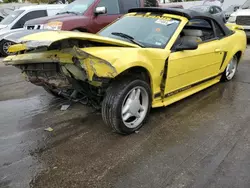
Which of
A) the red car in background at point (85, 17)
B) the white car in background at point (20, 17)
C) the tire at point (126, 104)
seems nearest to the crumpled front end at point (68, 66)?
the tire at point (126, 104)

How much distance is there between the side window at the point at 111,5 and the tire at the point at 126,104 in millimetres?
5318

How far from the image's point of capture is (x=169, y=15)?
4.14 meters

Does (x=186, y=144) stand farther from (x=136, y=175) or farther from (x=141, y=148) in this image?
(x=136, y=175)

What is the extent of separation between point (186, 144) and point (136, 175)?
0.87m

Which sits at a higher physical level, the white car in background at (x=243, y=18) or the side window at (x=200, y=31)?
the side window at (x=200, y=31)

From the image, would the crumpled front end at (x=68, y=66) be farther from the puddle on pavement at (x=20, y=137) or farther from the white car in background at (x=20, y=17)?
the white car in background at (x=20, y=17)

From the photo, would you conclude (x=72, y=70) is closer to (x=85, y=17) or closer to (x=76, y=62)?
(x=76, y=62)

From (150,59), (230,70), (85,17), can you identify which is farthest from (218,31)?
(85,17)

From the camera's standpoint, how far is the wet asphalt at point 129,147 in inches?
103

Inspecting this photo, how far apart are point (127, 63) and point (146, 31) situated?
1175 mm

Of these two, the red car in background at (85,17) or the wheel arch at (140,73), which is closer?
the wheel arch at (140,73)

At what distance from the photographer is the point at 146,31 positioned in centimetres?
400

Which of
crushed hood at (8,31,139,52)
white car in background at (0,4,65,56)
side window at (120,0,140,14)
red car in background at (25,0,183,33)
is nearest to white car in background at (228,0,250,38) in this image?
side window at (120,0,140,14)

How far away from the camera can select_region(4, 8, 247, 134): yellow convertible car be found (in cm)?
292
